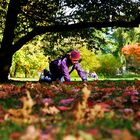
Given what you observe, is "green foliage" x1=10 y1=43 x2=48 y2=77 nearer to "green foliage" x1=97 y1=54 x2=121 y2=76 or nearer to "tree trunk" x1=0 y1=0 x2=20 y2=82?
"green foliage" x1=97 y1=54 x2=121 y2=76

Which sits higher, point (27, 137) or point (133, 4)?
point (133, 4)

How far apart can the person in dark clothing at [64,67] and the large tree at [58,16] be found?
71.5 inches

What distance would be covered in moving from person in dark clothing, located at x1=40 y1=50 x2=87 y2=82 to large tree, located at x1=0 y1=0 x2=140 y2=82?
71.5 inches

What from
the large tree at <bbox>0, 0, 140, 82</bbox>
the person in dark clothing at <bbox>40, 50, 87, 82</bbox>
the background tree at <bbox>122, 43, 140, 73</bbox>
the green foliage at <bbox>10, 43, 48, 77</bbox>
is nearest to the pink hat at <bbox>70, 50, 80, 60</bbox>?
the person in dark clothing at <bbox>40, 50, 87, 82</bbox>

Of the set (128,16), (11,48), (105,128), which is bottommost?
(105,128)

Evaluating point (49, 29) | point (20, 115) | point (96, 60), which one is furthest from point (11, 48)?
point (96, 60)

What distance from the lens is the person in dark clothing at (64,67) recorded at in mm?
15255

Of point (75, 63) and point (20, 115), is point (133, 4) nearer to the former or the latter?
point (75, 63)

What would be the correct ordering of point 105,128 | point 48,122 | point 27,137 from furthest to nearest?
1. point 48,122
2. point 105,128
3. point 27,137

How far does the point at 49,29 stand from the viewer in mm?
18641

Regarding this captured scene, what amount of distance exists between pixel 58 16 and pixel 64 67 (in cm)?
723

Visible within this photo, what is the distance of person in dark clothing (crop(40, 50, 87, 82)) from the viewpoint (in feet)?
50.0

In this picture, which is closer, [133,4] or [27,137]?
[27,137]

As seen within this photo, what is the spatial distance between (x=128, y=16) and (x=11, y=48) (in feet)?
19.5
